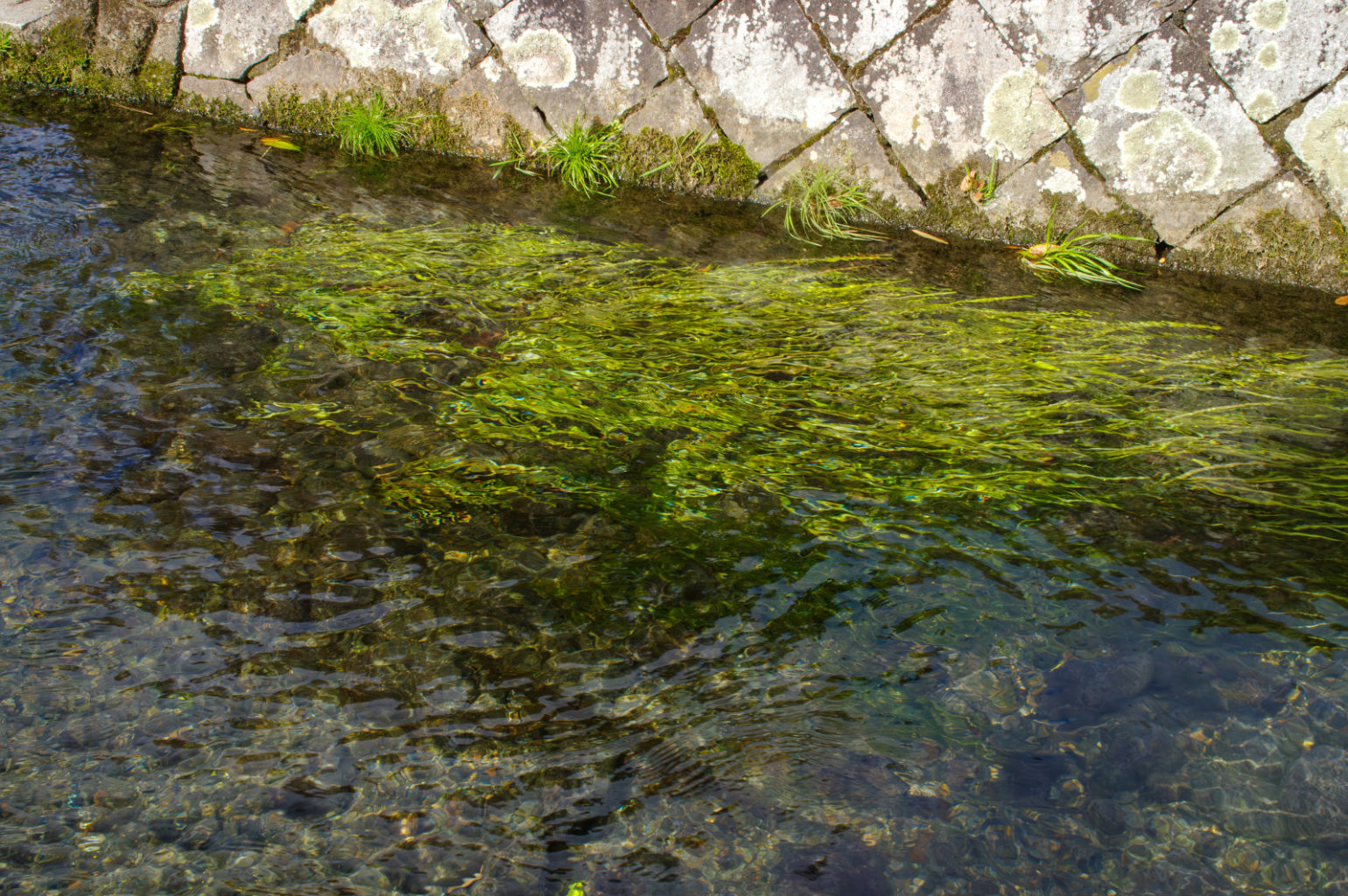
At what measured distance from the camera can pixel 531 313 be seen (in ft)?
11.1

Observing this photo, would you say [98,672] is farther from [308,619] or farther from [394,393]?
[394,393]

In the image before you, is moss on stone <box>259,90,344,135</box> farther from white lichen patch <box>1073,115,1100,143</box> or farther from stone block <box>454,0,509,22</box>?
white lichen patch <box>1073,115,1100,143</box>

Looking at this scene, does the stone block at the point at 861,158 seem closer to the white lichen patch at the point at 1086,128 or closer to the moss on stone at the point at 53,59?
the white lichen patch at the point at 1086,128

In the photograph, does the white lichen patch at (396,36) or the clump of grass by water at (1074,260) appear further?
the white lichen patch at (396,36)

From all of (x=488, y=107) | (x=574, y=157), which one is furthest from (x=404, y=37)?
(x=574, y=157)

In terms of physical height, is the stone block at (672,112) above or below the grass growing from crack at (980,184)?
above

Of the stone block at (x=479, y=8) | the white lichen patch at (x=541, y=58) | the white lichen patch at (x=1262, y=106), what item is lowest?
the white lichen patch at (x=1262, y=106)

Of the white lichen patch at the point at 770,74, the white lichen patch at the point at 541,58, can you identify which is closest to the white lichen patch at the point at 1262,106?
the white lichen patch at the point at 770,74

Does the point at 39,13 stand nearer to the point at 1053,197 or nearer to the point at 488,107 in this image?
the point at 488,107

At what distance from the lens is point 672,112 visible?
474cm

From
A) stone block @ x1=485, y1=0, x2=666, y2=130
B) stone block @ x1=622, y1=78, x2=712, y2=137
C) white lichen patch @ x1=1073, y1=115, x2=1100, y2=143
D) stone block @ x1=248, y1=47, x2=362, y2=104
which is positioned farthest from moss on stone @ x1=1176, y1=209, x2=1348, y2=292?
stone block @ x1=248, y1=47, x2=362, y2=104

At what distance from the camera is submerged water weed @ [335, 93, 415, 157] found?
496cm

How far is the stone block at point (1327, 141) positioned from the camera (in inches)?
156

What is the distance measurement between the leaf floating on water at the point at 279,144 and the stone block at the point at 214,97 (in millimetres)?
318
